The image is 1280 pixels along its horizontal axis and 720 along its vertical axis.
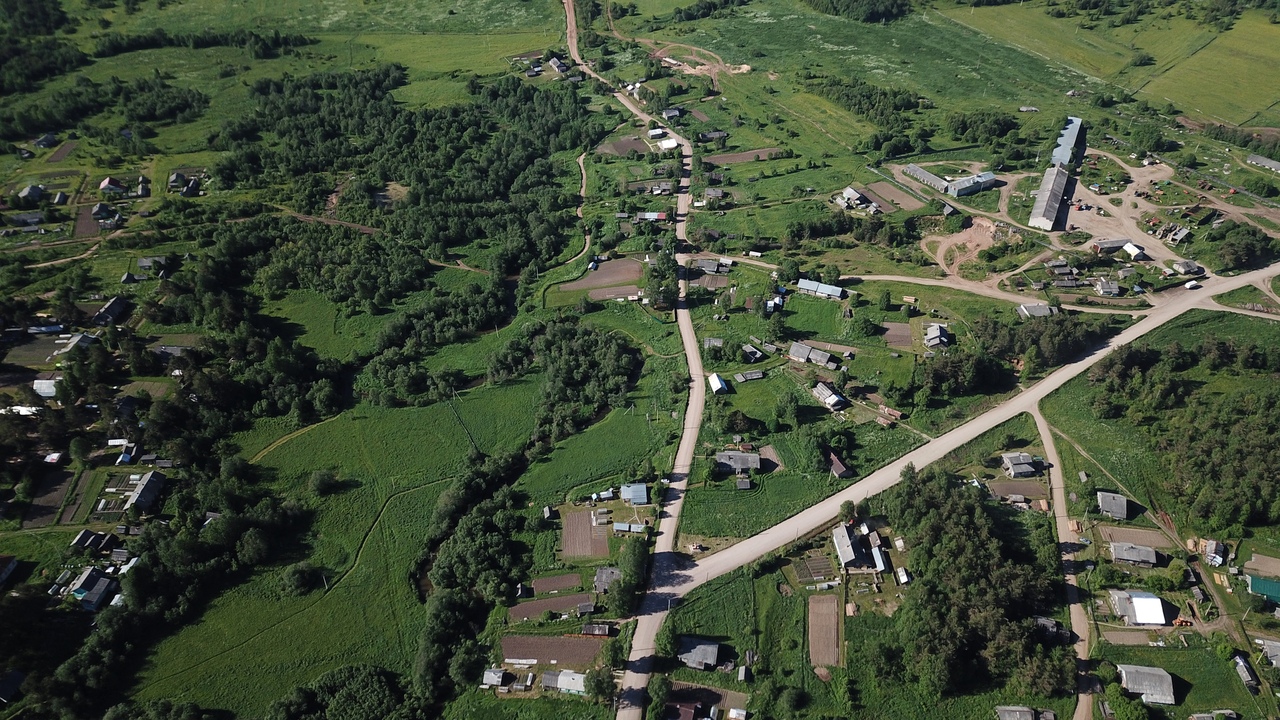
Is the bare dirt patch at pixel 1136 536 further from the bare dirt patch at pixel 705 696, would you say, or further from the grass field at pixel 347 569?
the grass field at pixel 347 569

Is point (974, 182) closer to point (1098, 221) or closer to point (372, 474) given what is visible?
point (1098, 221)

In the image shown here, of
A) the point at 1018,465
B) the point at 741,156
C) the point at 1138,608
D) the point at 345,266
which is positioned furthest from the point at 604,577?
the point at 741,156

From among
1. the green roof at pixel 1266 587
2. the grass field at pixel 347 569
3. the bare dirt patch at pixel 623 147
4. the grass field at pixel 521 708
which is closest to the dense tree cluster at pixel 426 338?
the grass field at pixel 347 569

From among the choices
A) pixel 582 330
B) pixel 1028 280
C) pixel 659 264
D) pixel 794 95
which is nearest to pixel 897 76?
pixel 794 95

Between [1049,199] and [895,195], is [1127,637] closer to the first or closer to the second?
[1049,199]

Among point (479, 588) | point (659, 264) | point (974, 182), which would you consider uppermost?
point (974, 182)
